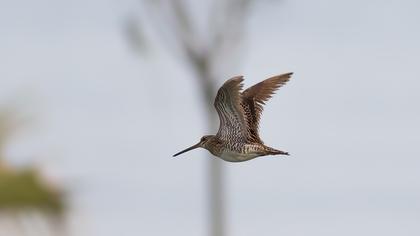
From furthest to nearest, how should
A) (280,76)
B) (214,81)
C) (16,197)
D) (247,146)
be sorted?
(214,81) < (16,197) < (280,76) < (247,146)

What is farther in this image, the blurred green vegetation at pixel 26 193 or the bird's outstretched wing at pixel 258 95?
the blurred green vegetation at pixel 26 193

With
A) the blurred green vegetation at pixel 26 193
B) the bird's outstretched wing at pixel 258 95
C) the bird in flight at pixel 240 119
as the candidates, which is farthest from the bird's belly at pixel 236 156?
the blurred green vegetation at pixel 26 193

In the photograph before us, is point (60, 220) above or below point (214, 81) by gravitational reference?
below

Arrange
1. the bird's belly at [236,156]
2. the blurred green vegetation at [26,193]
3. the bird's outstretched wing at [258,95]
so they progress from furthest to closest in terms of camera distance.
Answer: the blurred green vegetation at [26,193]
the bird's outstretched wing at [258,95]
the bird's belly at [236,156]

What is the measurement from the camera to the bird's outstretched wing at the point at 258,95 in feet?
45.3

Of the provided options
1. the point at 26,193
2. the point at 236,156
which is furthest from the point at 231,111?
the point at 26,193

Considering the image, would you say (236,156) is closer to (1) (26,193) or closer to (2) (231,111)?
(2) (231,111)

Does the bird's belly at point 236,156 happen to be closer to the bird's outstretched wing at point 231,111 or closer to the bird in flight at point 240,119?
the bird in flight at point 240,119

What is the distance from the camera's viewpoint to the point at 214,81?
115 feet

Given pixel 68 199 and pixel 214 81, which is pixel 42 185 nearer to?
pixel 68 199

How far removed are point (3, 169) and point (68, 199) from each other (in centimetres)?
85

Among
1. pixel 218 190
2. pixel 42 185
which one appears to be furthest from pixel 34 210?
pixel 218 190

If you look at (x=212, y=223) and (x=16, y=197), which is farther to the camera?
(x=212, y=223)

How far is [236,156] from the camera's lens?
13203mm
